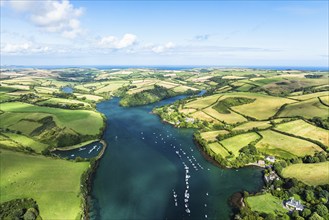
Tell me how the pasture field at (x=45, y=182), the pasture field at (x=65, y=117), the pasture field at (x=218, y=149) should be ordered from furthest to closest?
the pasture field at (x=65, y=117)
the pasture field at (x=218, y=149)
the pasture field at (x=45, y=182)

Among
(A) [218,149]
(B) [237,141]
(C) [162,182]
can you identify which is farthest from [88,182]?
(B) [237,141]

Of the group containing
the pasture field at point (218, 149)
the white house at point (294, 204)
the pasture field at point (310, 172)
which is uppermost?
the white house at point (294, 204)

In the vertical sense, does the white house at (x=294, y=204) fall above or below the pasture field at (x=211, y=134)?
above

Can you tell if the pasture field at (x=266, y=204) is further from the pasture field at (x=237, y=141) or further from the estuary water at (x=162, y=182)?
the pasture field at (x=237, y=141)

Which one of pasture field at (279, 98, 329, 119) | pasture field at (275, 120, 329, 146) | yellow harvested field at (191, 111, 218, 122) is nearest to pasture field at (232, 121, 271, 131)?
pasture field at (275, 120, 329, 146)

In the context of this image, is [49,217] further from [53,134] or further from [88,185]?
[53,134]

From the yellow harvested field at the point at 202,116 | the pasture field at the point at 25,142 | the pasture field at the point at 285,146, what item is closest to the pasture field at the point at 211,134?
the pasture field at the point at 285,146
